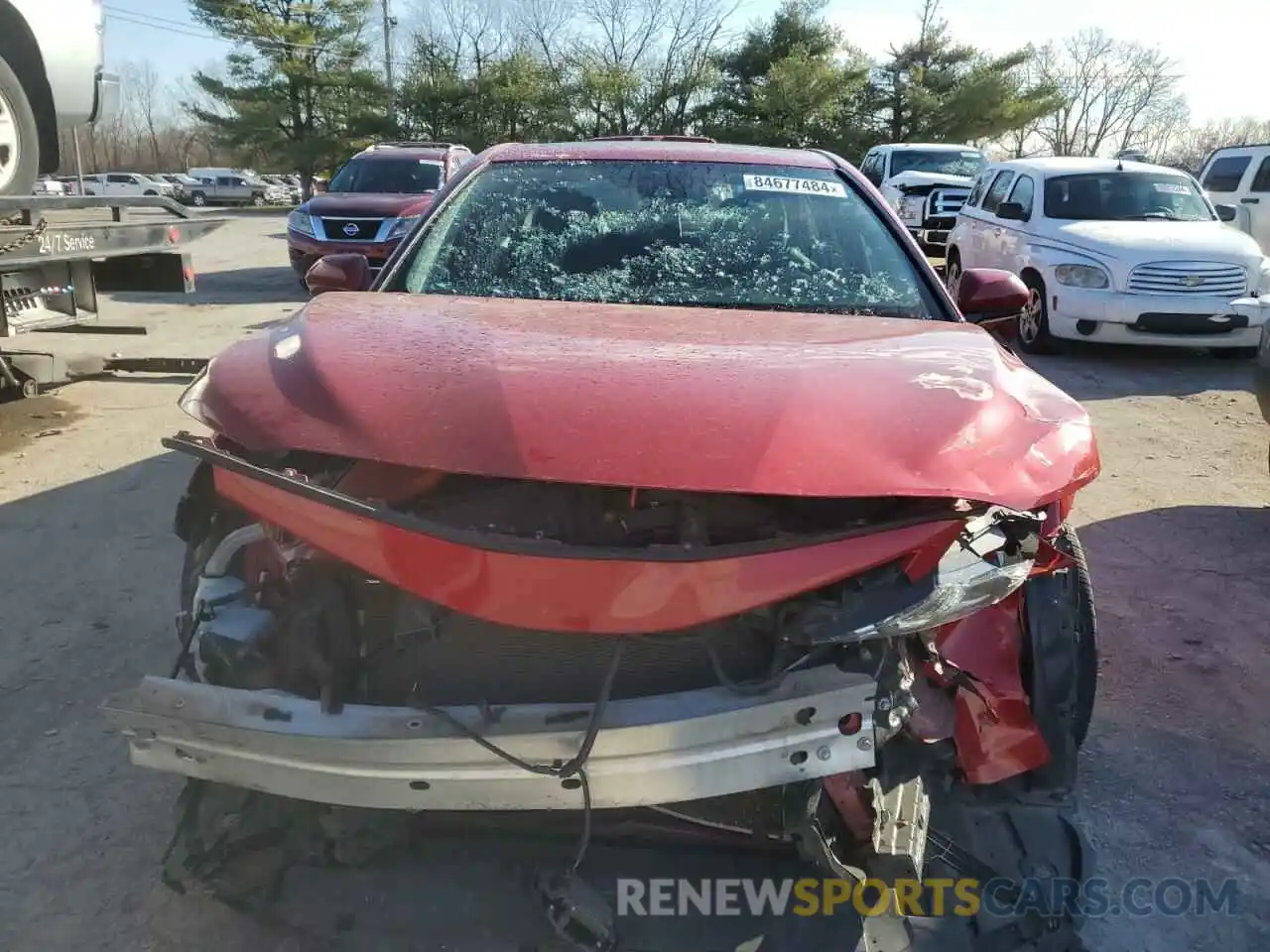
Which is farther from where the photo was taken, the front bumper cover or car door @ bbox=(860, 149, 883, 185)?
car door @ bbox=(860, 149, 883, 185)

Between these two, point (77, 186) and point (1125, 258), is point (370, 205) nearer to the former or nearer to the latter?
point (77, 186)

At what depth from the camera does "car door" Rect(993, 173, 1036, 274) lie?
31.6ft

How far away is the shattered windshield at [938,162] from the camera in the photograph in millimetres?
17172

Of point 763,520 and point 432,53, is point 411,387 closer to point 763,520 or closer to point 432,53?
point 763,520

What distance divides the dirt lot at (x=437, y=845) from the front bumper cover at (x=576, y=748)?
50cm

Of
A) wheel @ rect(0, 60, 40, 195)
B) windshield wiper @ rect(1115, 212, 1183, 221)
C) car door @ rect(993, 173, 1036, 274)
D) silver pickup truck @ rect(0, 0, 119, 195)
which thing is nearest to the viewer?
wheel @ rect(0, 60, 40, 195)

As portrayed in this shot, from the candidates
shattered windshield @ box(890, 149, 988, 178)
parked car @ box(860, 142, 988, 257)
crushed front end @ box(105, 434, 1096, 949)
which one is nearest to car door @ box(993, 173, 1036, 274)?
parked car @ box(860, 142, 988, 257)

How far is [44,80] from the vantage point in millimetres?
6008

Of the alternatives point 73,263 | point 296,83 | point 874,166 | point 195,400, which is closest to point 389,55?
point 296,83

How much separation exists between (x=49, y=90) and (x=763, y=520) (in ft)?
19.8

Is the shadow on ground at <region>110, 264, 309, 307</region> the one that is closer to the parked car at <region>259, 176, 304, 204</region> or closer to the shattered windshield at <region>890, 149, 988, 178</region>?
the shattered windshield at <region>890, 149, 988, 178</region>

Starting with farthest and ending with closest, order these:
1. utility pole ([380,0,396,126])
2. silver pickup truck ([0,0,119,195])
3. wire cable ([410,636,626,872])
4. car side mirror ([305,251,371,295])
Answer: utility pole ([380,0,396,126]) → silver pickup truck ([0,0,119,195]) → car side mirror ([305,251,371,295]) → wire cable ([410,636,626,872])

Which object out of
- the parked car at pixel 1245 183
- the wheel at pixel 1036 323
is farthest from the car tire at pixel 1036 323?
the parked car at pixel 1245 183

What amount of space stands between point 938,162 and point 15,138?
15032mm
